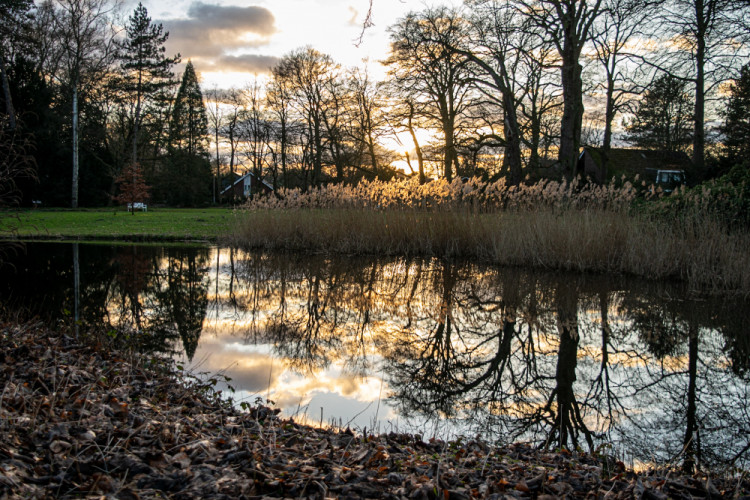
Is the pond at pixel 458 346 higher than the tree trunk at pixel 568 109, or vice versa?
the tree trunk at pixel 568 109

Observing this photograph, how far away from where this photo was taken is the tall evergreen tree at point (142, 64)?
28.8m

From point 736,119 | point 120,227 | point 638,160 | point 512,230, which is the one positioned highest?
point 736,119

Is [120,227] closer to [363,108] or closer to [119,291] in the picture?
[119,291]

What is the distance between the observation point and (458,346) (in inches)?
181

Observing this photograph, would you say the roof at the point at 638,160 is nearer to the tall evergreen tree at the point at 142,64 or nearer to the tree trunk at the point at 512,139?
the tree trunk at the point at 512,139

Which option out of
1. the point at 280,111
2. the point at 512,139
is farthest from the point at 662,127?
the point at 280,111

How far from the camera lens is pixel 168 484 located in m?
1.81

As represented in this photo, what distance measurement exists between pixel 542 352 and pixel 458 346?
76 cm

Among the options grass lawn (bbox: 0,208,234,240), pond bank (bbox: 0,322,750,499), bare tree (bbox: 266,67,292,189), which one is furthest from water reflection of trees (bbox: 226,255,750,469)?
bare tree (bbox: 266,67,292,189)

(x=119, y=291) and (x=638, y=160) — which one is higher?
(x=638, y=160)

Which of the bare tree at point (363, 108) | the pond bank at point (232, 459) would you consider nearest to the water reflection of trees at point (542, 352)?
the pond bank at point (232, 459)

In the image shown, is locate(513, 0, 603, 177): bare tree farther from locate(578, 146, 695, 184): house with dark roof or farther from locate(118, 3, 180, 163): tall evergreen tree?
locate(118, 3, 180, 163): tall evergreen tree

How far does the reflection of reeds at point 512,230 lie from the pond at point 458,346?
51 cm

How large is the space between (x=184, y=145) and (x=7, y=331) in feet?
129
